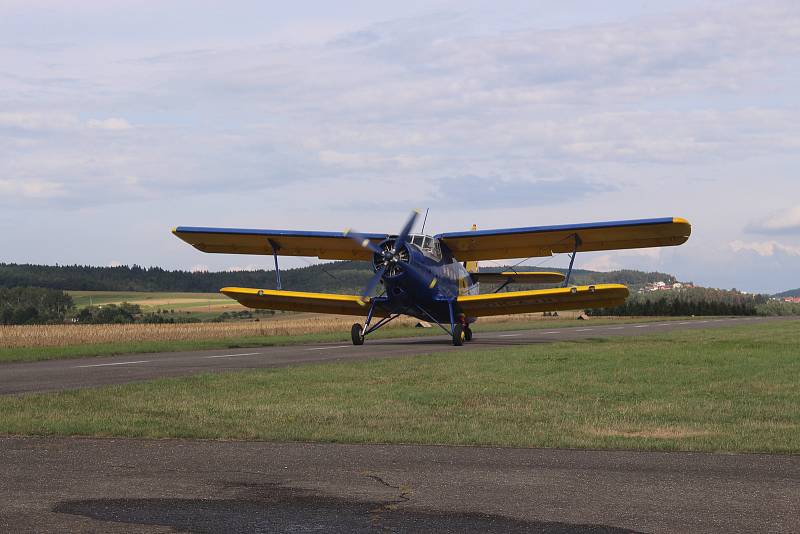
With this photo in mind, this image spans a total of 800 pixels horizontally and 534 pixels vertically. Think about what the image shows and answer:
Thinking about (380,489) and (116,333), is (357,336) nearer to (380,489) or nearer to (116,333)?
(116,333)

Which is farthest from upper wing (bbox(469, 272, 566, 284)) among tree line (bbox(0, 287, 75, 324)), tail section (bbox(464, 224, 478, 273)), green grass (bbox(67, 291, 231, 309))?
green grass (bbox(67, 291, 231, 309))

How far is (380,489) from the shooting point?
314 inches

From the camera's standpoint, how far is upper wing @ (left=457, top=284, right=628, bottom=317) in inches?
1150

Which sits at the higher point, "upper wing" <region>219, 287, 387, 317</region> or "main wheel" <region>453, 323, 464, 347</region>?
"upper wing" <region>219, 287, 387, 317</region>

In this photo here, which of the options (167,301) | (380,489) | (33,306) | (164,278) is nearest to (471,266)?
(380,489)

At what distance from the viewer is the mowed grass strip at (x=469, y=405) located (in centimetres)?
1135

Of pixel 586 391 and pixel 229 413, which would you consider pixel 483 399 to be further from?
pixel 229 413

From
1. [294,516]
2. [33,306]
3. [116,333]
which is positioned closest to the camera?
[294,516]

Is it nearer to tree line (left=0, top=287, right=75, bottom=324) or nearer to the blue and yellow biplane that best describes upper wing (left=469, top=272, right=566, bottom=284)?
the blue and yellow biplane

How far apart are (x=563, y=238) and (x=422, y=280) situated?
4.75m

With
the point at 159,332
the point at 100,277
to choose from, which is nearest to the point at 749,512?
the point at 159,332

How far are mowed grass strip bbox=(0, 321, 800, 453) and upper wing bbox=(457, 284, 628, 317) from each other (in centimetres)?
806

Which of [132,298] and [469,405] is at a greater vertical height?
[132,298]

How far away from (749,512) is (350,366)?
558 inches
